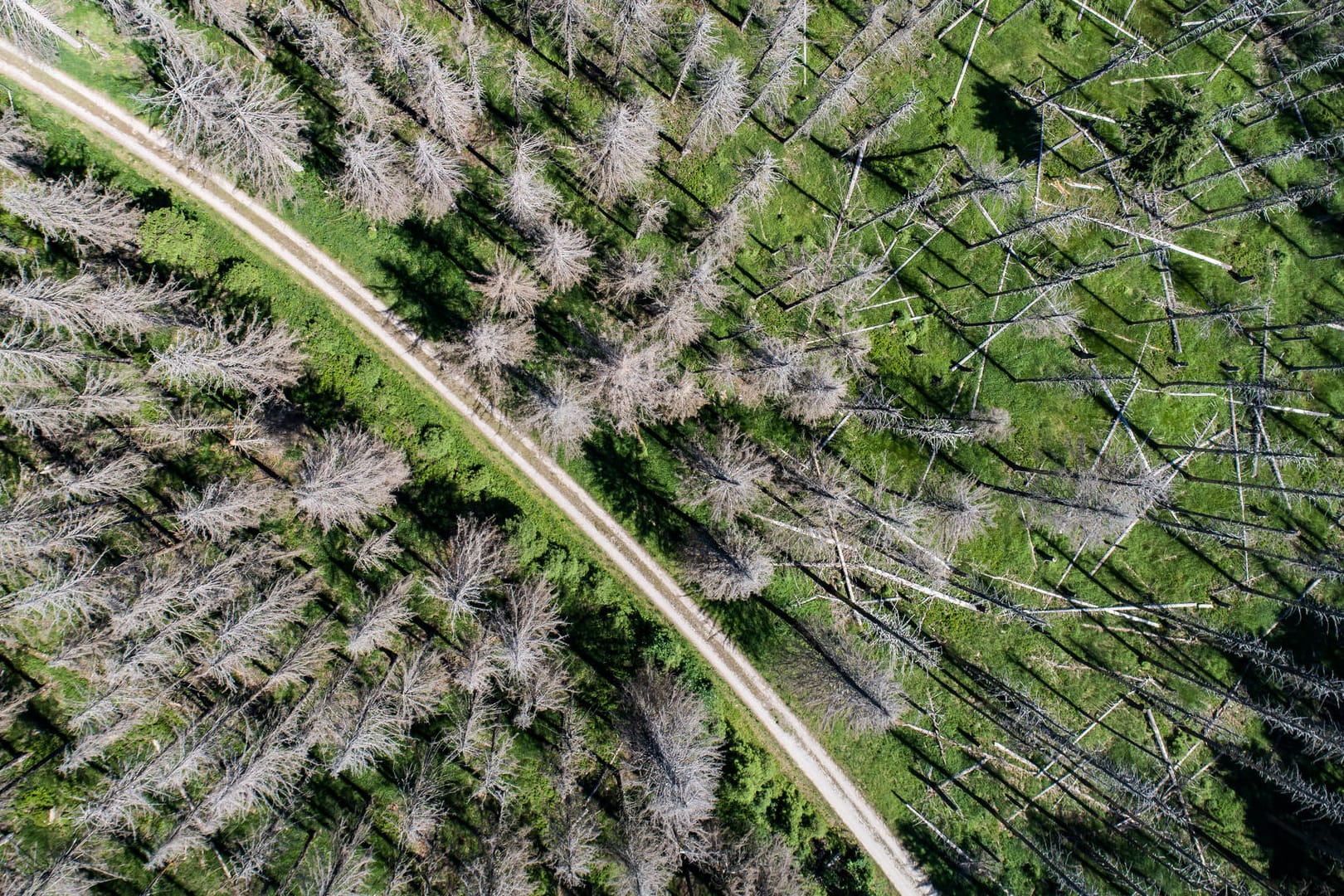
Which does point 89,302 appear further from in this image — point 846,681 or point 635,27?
point 846,681

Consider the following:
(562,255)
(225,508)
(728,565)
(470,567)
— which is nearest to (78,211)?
(225,508)

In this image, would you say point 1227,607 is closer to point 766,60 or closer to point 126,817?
point 766,60

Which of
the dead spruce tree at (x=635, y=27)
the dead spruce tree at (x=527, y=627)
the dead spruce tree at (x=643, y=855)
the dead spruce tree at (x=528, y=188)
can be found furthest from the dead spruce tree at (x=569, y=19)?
the dead spruce tree at (x=643, y=855)

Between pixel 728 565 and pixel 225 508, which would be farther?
pixel 728 565

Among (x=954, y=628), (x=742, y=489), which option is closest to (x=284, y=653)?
(x=742, y=489)

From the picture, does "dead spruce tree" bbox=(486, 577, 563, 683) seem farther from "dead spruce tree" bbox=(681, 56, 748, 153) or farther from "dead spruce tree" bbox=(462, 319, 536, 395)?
"dead spruce tree" bbox=(681, 56, 748, 153)

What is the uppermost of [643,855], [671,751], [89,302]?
[89,302]

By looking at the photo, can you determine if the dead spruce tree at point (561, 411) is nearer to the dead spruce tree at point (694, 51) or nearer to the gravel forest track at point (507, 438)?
the gravel forest track at point (507, 438)
